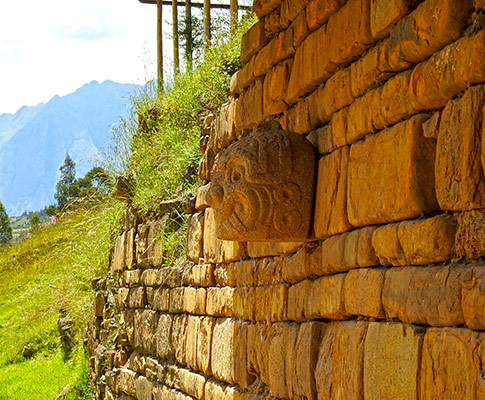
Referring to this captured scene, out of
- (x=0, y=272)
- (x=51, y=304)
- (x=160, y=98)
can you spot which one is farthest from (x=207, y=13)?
(x=0, y=272)

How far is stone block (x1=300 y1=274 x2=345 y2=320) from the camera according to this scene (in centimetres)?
354

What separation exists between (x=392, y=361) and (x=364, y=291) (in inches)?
16.0

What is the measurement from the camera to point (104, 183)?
1014cm

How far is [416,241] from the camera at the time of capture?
2854 millimetres

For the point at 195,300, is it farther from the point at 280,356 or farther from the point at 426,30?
the point at 426,30

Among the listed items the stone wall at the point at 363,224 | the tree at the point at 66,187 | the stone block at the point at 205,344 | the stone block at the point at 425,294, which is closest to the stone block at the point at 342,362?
the stone wall at the point at 363,224

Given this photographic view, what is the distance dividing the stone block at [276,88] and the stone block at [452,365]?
7.45 feet

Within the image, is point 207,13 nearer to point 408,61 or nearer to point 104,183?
point 104,183

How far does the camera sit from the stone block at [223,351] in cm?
517

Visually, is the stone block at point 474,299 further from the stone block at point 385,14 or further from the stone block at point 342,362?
the stone block at point 385,14

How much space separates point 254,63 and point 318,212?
1612 millimetres

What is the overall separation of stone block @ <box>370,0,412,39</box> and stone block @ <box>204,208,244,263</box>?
2292 mm

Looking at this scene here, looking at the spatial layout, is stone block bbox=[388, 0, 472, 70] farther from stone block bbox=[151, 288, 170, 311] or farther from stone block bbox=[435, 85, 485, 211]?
stone block bbox=[151, 288, 170, 311]

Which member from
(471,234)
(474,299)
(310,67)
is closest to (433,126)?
(471,234)
